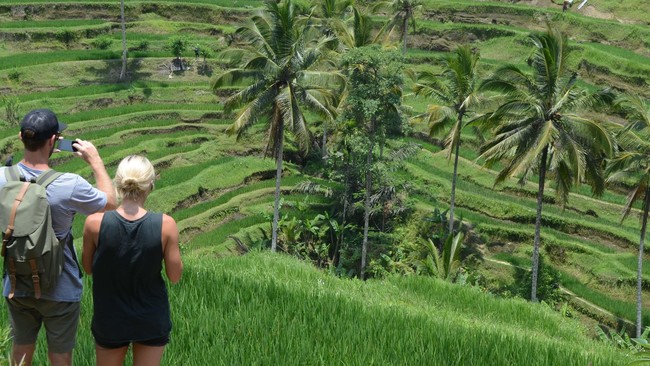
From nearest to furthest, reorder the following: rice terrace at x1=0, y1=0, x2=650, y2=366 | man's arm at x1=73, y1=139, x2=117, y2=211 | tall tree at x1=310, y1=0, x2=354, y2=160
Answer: man's arm at x1=73, y1=139, x2=117, y2=211 → rice terrace at x1=0, y1=0, x2=650, y2=366 → tall tree at x1=310, y1=0, x2=354, y2=160

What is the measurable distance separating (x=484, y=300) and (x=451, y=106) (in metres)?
13.5

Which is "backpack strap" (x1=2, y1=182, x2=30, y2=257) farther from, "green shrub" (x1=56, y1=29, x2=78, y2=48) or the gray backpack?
"green shrub" (x1=56, y1=29, x2=78, y2=48)

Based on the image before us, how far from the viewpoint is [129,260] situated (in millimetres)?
4418

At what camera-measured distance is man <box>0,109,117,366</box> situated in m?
4.72

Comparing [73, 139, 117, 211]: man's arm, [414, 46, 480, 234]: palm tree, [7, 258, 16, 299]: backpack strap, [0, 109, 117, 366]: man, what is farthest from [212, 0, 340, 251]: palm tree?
[7, 258, 16, 299]: backpack strap

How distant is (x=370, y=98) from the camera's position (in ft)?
78.4

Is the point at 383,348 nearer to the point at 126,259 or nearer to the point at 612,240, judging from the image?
the point at 126,259

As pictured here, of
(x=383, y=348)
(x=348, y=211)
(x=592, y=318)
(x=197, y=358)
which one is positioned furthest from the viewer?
(x=348, y=211)

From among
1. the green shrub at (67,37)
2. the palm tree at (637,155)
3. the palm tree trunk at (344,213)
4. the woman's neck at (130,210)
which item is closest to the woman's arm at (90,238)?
the woman's neck at (130,210)

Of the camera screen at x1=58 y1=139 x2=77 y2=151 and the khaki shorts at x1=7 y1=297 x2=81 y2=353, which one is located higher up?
the camera screen at x1=58 y1=139 x2=77 y2=151

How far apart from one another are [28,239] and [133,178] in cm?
75

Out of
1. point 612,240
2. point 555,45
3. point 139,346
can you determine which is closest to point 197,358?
point 139,346

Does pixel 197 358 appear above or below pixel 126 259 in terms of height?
below

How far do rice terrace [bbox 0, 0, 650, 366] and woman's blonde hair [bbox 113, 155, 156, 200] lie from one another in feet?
9.53
